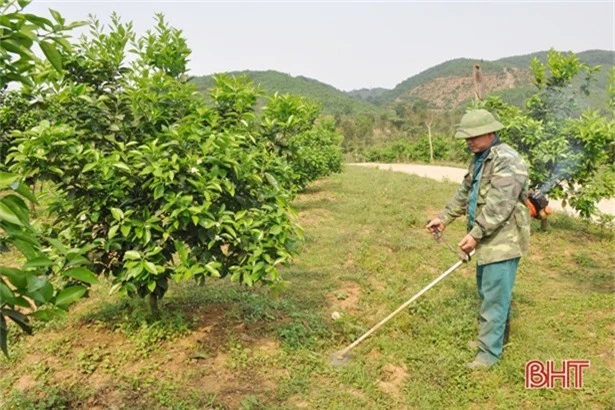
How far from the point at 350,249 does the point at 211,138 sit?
14.0 feet

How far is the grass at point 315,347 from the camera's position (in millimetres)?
3604

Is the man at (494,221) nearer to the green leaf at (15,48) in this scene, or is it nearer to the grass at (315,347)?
the grass at (315,347)

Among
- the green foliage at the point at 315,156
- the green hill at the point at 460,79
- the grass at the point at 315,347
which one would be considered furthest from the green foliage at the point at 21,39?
the green hill at the point at 460,79

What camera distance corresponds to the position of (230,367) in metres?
3.90

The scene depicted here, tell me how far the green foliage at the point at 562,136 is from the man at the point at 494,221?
3818 mm

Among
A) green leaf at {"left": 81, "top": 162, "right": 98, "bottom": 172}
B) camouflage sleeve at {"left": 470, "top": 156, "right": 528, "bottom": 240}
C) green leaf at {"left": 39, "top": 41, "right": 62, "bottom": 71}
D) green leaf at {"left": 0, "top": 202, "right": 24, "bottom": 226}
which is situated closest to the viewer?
green leaf at {"left": 0, "top": 202, "right": 24, "bottom": 226}

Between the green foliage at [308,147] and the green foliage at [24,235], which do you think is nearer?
the green foliage at [24,235]

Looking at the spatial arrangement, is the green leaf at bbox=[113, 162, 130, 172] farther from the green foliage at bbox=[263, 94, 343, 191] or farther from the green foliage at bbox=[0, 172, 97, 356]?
the green foliage at bbox=[263, 94, 343, 191]

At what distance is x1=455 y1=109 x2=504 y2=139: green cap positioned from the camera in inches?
152

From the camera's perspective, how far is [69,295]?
1559 millimetres

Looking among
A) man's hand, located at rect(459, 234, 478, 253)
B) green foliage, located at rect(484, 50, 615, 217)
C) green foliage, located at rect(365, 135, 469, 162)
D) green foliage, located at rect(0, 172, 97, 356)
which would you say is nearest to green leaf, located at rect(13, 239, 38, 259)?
green foliage, located at rect(0, 172, 97, 356)

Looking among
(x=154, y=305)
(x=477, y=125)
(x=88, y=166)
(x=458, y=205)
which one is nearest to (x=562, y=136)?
(x=458, y=205)

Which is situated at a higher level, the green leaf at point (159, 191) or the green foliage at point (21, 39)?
the green foliage at point (21, 39)

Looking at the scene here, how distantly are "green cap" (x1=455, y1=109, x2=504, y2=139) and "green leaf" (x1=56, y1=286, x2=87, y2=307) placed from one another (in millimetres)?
3135
